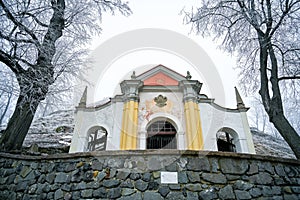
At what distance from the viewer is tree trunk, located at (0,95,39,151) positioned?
4676mm

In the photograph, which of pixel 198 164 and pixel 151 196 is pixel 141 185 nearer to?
pixel 151 196

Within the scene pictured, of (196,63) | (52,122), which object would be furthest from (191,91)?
(52,122)

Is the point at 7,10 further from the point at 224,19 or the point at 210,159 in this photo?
the point at 224,19

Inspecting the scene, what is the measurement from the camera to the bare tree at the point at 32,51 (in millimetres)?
4758

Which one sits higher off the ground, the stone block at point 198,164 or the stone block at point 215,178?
the stone block at point 198,164

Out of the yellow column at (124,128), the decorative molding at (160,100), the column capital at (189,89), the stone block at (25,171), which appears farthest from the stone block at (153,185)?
the column capital at (189,89)

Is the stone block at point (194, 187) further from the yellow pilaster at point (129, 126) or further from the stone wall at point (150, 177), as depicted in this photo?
the yellow pilaster at point (129, 126)

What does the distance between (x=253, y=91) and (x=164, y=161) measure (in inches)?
227

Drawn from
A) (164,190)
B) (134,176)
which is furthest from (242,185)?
(134,176)

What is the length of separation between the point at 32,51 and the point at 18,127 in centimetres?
224

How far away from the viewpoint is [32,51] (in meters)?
5.73

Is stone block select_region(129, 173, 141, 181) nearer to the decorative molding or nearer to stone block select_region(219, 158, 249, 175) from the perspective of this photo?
stone block select_region(219, 158, 249, 175)

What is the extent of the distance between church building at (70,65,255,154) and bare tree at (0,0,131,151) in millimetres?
4240

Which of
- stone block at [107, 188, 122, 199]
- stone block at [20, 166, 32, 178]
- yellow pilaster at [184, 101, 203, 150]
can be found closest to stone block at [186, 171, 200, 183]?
stone block at [107, 188, 122, 199]
